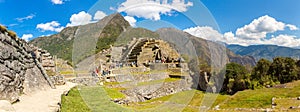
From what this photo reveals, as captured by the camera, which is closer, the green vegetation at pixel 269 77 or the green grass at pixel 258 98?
the green grass at pixel 258 98

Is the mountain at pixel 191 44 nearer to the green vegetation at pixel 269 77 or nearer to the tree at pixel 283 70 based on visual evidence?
the green vegetation at pixel 269 77

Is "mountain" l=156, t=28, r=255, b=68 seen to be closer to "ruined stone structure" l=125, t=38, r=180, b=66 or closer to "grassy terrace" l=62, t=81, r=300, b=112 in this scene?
"grassy terrace" l=62, t=81, r=300, b=112

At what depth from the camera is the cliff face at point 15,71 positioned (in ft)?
30.6

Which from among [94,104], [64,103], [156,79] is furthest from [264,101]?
[64,103]

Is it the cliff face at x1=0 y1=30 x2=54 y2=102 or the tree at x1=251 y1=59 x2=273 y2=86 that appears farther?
the tree at x1=251 y1=59 x2=273 y2=86

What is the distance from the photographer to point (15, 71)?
10742 mm

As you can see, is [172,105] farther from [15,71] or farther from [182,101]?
[15,71]

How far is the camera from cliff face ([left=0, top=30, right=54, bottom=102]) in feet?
30.6

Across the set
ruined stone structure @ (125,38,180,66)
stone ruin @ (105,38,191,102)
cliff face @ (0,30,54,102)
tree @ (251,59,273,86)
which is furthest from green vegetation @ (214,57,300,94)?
cliff face @ (0,30,54,102)

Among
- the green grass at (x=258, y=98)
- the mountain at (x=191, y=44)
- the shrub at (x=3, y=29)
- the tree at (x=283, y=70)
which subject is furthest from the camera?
the tree at (x=283, y=70)

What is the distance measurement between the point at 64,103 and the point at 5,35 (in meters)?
3.63

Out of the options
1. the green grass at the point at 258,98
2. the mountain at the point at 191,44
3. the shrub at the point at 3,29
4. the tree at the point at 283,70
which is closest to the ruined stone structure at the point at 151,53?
the mountain at the point at 191,44

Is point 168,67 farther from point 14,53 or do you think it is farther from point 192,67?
point 14,53

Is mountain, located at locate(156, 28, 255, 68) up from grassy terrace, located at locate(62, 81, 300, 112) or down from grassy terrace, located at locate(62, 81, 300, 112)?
up
